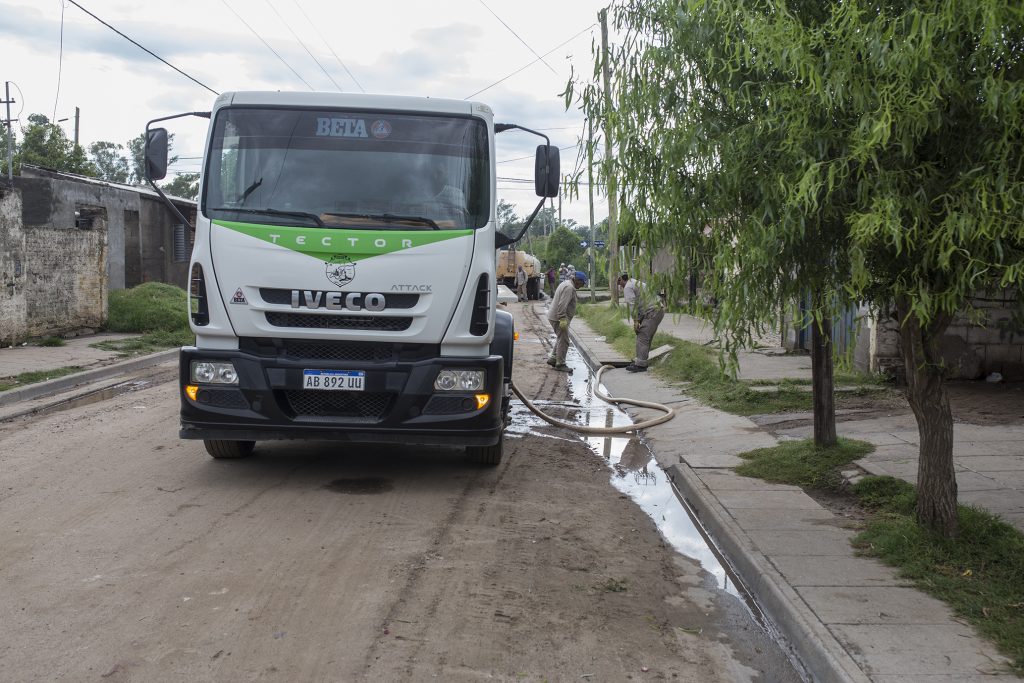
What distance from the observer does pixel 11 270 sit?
629 inches

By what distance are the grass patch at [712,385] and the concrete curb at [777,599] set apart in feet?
4.23

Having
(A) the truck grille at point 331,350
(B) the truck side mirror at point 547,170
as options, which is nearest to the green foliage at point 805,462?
(B) the truck side mirror at point 547,170

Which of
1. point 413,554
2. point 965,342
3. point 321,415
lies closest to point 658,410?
point 965,342

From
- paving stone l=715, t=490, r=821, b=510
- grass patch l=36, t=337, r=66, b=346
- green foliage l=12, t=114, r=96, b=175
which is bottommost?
paving stone l=715, t=490, r=821, b=510

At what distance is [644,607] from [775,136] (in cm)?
246

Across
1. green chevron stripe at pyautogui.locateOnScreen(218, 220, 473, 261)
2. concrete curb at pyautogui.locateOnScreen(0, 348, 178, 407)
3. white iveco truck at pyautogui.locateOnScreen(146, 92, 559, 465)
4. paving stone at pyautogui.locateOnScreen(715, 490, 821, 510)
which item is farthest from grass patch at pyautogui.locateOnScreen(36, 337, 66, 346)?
paving stone at pyautogui.locateOnScreen(715, 490, 821, 510)

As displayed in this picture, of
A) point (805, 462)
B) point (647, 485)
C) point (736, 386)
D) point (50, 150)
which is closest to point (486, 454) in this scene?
point (647, 485)

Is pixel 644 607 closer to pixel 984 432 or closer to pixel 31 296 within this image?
pixel 984 432

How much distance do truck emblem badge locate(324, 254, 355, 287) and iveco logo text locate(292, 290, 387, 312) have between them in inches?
3.3

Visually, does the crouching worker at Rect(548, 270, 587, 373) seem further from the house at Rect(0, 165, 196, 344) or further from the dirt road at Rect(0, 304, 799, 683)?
the dirt road at Rect(0, 304, 799, 683)

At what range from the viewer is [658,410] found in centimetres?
1190

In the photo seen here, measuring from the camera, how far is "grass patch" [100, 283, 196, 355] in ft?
61.2

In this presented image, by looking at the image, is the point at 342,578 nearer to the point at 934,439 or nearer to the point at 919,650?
the point at 919,650

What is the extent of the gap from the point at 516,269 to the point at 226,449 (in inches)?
1587
